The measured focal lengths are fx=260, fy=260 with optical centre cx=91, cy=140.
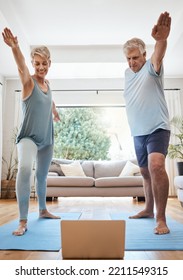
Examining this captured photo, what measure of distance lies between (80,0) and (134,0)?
0.75 meters

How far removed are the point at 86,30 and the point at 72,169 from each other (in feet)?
7.96

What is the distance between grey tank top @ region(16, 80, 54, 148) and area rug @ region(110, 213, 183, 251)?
86 centimetres

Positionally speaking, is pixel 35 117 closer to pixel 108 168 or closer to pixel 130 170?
pixel 130 170

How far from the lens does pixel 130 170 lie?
4.75 metres

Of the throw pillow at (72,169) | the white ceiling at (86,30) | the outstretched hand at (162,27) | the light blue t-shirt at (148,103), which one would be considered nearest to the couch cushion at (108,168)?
the throw pillow at (72,169)

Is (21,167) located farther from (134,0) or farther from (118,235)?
(134,0)

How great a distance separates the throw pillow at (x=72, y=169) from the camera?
15.5ft

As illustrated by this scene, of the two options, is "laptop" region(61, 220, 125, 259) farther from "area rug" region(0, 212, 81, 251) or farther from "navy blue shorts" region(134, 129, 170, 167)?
"navy blue shorts" region(134, 129, 170, 167)

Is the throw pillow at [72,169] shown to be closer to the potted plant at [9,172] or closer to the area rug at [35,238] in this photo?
the potted plant at [9,172]

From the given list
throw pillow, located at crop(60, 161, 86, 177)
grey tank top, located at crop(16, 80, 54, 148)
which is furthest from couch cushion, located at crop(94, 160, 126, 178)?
grey tank top, located at crop(16, 80, 54, 148)

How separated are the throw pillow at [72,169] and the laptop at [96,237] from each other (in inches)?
144

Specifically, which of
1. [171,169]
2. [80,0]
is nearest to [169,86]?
[171,169]

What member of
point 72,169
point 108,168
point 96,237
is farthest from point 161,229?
point 108,168
